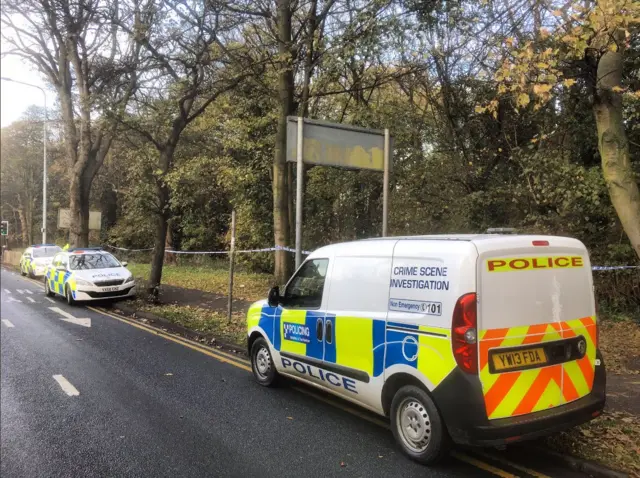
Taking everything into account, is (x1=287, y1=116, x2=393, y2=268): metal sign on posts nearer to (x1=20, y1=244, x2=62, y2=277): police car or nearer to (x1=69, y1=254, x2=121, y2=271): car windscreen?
(x1=69, y1=254, x2=121, y2=271): car windscreen

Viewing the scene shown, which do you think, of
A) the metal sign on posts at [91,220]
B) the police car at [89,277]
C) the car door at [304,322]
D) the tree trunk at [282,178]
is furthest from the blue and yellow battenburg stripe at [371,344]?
the metal sign on posts at [91,220]

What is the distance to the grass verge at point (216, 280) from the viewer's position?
50.1 feet

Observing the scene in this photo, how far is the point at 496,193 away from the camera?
11461 mm

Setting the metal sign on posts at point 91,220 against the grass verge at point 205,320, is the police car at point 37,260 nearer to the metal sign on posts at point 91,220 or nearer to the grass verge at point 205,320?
the metal sign on posts at point 91,220

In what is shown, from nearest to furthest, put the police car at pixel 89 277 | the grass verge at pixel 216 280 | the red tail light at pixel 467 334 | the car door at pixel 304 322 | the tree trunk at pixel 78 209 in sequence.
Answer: the red tail light at pixel 467 334 → the car door at pixel 304 322 → the police car at pixel 89 277 → the grass verge at pixel 216 280 → the tree trunk at pixel 78 209

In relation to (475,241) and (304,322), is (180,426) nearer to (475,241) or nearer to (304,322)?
(304,322)

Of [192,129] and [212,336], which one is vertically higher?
[192,129]

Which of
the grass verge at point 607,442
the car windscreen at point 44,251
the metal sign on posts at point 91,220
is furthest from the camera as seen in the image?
the car windscreen at point 44,251

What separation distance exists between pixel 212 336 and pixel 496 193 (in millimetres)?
7026

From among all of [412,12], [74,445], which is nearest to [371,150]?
[412,12]

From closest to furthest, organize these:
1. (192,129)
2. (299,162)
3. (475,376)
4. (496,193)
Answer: (475,376) → (299,162) → (496,193) → (192,129)

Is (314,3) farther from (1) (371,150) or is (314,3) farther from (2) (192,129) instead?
(2) (192,129)

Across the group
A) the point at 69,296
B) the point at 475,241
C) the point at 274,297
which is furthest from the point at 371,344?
the point at 69,296

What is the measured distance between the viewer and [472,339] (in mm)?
3592
